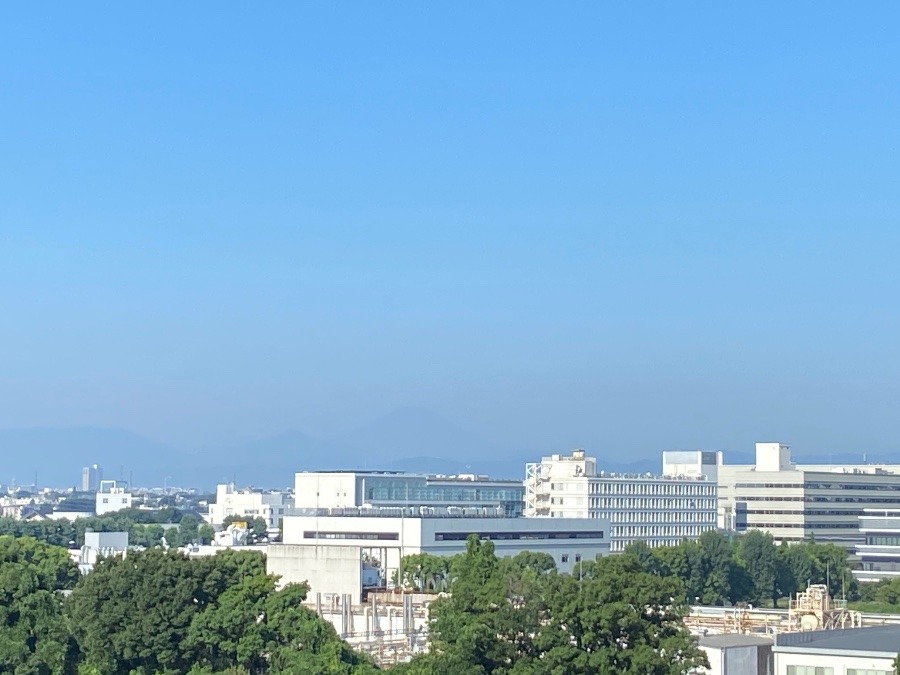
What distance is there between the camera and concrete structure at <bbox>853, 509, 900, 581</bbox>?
116938mm

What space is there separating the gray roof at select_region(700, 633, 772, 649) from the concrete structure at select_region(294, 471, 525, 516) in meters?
80.8

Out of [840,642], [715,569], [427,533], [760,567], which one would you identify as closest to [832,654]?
[840,642]

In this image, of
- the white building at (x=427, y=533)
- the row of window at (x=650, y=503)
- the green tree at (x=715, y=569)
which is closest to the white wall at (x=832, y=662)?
the white building at (x=427, y=533)

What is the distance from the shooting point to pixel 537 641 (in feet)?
111

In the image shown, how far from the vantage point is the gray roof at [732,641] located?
37.4 metres

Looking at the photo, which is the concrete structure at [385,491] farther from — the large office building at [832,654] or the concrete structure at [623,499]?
the large office building at [832,654]

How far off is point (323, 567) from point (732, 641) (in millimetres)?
34389

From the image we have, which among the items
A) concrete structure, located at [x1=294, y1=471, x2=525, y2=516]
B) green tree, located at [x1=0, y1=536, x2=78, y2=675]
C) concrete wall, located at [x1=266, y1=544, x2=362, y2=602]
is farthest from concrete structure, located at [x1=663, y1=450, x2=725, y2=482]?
green tree, located at [x1=0, y1=536, x2=78, y2=675]

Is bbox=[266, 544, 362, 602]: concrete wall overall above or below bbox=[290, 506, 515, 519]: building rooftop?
below

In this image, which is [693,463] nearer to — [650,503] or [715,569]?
[650,503]

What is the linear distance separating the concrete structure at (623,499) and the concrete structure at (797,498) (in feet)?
17.9

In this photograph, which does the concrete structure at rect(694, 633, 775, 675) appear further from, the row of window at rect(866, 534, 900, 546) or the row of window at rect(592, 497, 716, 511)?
the row of window at rect(592, 497, 716, 511)

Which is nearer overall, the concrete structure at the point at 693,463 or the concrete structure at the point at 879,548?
the concrete structure at the point at 879,548

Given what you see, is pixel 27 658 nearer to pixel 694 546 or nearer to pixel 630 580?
pixel 630 580
